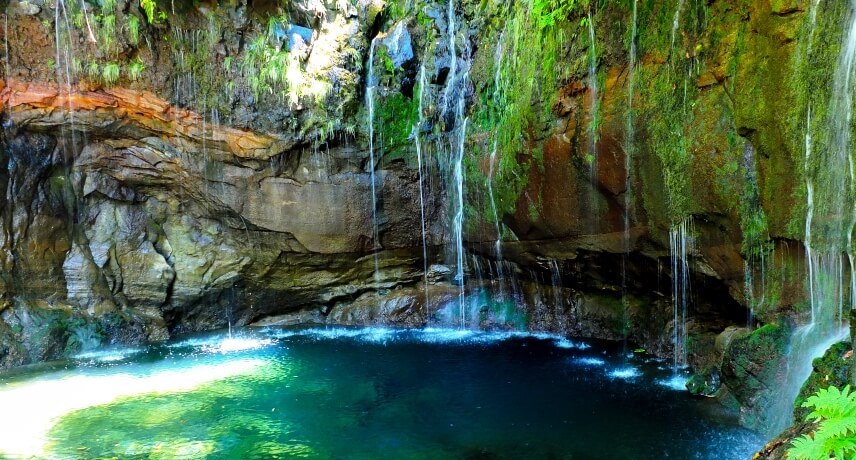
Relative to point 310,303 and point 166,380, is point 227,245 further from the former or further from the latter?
point 166,380

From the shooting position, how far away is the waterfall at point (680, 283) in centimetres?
855

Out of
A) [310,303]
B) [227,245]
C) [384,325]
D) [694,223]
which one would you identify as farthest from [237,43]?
[694,223]

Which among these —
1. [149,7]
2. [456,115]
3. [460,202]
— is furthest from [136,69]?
[460,202]

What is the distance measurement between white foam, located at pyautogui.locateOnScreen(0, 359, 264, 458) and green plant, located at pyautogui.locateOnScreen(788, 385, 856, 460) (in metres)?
7.80

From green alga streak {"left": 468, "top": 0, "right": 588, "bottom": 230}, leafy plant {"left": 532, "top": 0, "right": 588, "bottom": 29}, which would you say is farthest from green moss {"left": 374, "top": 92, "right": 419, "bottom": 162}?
leafy plant {"left": 532, "top": 0, "right": 588, "bottom": 29}

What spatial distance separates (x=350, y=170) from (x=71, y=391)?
275 inches

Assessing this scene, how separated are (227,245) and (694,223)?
10.4 meters

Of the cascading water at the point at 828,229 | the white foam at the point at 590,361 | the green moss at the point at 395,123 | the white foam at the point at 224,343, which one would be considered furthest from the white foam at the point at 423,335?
the cascading water at the point at 828,229

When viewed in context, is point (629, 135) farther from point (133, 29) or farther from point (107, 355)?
point (107, 355)

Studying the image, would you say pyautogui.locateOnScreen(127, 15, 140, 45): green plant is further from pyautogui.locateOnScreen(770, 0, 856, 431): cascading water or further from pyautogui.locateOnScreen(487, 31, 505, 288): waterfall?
pyautogui.locateOnScreen(770, 0, 856, 431): cascading water

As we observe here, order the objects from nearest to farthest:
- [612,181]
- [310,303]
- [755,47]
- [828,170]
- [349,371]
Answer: [828,170], [755,47], [612,181], [349,371], [310,303]


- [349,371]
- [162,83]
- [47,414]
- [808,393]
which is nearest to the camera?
[808,393]

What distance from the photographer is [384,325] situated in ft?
46.2

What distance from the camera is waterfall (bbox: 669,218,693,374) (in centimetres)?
855
